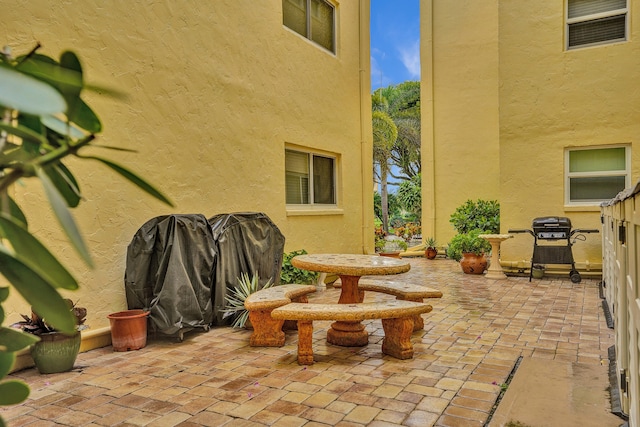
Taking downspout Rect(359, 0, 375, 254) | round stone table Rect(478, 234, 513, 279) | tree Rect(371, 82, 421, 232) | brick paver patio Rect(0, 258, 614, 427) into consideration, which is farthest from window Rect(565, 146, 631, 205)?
tree Rect(371, 82, 421, 232)

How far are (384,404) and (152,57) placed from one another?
4.56 meters

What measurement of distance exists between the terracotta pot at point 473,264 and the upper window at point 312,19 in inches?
205

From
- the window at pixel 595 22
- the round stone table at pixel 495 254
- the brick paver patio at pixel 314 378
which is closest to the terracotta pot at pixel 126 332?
the brick paver patio at pixel 314 378

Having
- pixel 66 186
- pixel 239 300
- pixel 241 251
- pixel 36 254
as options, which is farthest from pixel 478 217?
pixel 36 254

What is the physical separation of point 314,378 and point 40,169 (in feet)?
11.1

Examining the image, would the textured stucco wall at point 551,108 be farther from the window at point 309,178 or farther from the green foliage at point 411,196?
the green foliage at point 411,196

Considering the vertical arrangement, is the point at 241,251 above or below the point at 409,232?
above

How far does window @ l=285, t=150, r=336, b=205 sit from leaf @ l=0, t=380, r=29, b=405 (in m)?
6.99

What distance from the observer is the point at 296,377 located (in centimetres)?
359

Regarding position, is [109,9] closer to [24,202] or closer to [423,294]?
[24,202]

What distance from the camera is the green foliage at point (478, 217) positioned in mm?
10547

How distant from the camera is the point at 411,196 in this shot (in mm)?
20188

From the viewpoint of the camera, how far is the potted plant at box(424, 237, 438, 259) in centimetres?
1186

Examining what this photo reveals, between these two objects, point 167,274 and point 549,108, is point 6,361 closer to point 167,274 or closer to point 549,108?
point 167,274
